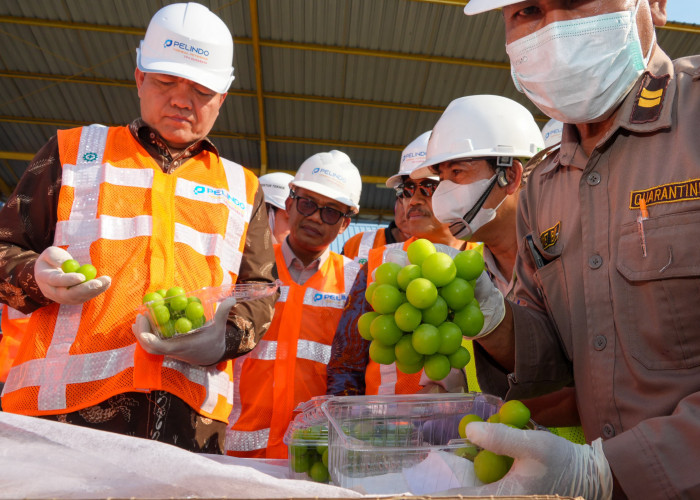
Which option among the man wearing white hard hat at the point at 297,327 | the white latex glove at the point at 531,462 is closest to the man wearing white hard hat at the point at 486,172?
the man wearing white hard hat at the point at 297,327

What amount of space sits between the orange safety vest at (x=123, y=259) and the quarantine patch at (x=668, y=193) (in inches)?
70.0

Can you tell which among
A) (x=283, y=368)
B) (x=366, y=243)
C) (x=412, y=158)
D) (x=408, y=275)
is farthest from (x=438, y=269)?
(x=366, y=243)

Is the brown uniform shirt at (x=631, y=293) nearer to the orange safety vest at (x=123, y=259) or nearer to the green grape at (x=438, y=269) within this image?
the green grape at (x=438, y=269)

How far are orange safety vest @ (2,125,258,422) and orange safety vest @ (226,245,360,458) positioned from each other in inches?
34.6

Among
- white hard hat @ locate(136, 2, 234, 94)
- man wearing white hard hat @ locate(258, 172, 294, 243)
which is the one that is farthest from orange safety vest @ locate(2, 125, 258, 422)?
man wearing white hard hat @ locate(258, 172, 294, 243)

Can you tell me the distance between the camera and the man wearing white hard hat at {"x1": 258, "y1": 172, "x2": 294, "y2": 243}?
6.30 meters

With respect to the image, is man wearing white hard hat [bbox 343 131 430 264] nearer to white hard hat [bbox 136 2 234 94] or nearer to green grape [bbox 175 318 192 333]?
white hard hat [bbox 136 2 234 94]

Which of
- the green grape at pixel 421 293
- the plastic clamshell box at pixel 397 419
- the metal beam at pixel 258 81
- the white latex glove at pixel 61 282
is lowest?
the plastic clamshell box at pixel 397 419

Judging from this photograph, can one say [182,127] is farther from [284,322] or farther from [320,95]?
[320,95]

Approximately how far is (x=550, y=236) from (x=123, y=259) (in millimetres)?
1725

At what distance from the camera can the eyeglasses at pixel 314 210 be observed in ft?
15.1

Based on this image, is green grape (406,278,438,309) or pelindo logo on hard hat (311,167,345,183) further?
pelindo logo on hard hat (311,167,345,183)

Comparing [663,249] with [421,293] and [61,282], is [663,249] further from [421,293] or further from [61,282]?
[61,282]

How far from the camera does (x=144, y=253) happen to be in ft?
8.87
